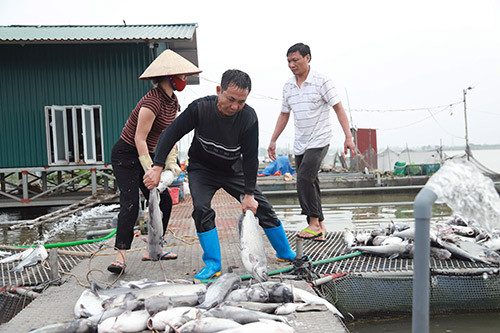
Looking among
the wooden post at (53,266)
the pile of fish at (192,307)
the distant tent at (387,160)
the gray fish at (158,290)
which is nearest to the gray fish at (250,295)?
the pile of fish at (192,307)

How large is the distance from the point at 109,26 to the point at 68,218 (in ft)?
20.7

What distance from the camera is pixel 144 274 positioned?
363cm

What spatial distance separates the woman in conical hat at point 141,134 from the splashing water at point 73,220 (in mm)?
5107

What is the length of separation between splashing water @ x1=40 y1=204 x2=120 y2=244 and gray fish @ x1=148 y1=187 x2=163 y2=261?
518 cm

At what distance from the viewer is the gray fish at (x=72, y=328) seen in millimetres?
2230

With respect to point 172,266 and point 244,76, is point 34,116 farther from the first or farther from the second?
point 244,76

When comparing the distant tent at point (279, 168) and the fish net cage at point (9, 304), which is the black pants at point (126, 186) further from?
the distant tent at point (279, 168)

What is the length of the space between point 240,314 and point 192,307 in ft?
1.12

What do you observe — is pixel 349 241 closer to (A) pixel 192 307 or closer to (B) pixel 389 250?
(B) pixel 389 250

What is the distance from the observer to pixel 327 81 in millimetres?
4797

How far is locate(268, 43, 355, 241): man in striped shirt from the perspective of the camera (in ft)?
15.6

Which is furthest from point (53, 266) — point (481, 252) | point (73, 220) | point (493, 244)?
point (73, 220)

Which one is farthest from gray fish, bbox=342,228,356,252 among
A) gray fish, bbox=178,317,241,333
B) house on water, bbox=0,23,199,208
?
house on water, bbox=0,23,199,208

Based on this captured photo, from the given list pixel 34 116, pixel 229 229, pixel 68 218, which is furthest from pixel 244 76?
pixel 34 116
